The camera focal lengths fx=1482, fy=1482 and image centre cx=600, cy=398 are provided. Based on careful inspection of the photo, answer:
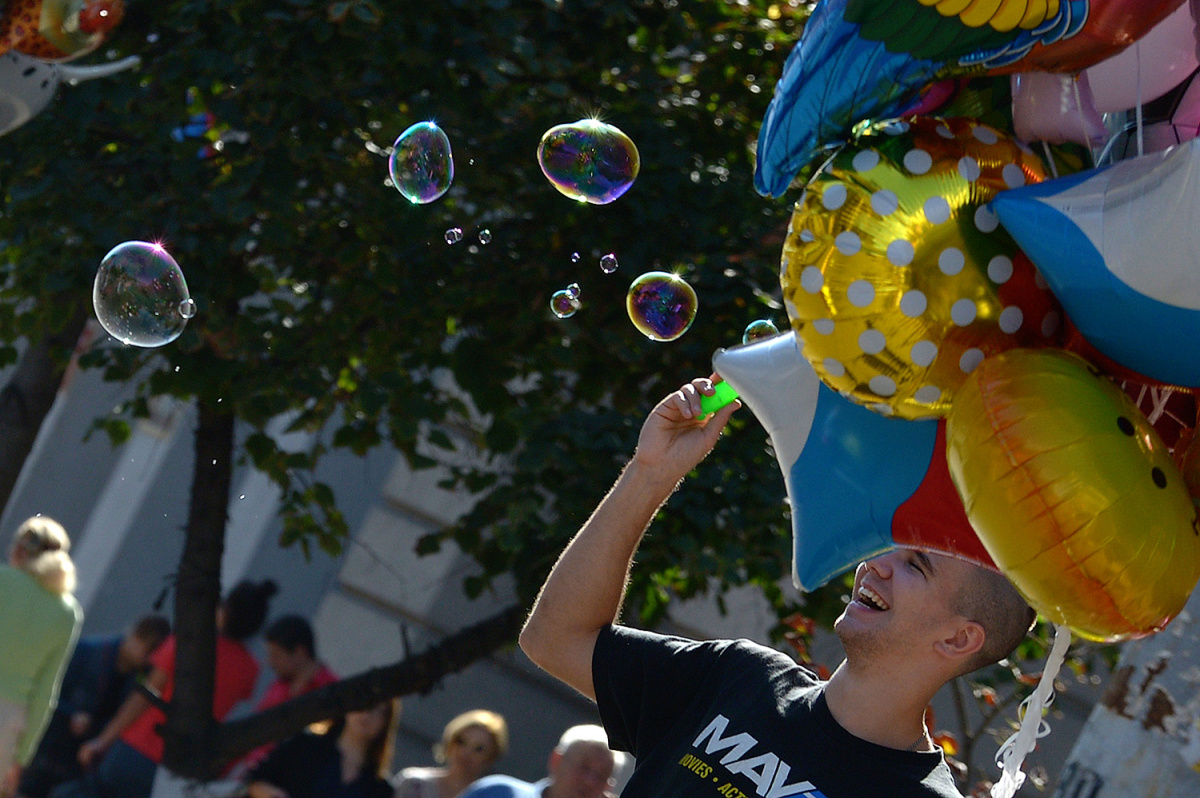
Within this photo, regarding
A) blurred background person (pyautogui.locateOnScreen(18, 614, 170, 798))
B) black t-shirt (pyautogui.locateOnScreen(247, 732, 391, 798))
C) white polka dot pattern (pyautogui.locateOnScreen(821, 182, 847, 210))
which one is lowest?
blurred background person (pyautogui.locateOnScreen(18, 614, 170, 798))

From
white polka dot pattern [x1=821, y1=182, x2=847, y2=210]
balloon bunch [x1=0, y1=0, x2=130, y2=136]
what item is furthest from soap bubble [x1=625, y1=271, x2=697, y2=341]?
balloon bunch [x1=0, y1=0, x2=130, y2=136]

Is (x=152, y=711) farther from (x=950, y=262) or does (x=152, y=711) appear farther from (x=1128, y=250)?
(x=1128, y=250)

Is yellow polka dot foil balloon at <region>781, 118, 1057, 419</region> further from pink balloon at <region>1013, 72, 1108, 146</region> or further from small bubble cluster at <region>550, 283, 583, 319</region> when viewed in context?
small bubble cluster at <region>550, 283, 583, 319</region>

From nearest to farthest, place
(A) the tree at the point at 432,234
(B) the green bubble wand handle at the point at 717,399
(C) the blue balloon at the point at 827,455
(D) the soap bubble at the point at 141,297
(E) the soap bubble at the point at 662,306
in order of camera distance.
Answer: (C) the blue balloon at the point at 827,455 < (B) the green bubble wand handle at the point at 717,399 < (E) the soap bubble at the point at 662,306 < (D) the soap bubble at the point at 141,297 < (A) the tree at the point at 432,234

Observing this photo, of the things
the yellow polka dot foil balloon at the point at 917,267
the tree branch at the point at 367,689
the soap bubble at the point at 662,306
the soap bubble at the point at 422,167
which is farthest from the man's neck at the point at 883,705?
the tree branch at the point at 367,689

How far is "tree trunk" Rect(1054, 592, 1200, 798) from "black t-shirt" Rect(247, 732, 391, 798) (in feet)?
9.10

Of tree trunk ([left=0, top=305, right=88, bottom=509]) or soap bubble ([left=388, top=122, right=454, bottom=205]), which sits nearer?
soap bubble ([left=388, top=122, right=454, bottom=205])

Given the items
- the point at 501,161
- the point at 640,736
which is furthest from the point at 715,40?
the point at 640,736

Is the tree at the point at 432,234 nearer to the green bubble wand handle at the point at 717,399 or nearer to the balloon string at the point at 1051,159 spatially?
the green bubble wand handle at the point at 717,399

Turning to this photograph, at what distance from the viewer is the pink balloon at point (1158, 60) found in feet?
7.52

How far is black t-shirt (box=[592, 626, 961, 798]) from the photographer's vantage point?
7.18 ft

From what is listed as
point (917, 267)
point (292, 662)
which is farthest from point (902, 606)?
point (292, 662)

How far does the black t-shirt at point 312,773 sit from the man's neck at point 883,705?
3277mm

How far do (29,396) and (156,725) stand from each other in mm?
1265
